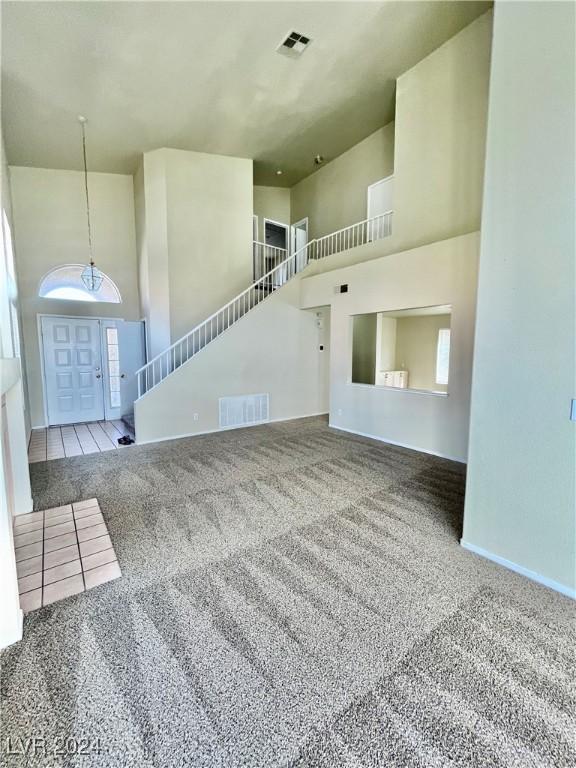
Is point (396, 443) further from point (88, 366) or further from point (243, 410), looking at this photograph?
point (88, 366)

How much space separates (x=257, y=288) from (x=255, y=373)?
2321 millimetres

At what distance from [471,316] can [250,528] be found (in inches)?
147

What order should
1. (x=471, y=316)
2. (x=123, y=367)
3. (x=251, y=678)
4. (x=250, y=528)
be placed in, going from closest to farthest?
1. (x=251, y=678)
2. (x=250, y=528)
3. (x=471, y=316)
4. (x=123, y=367)

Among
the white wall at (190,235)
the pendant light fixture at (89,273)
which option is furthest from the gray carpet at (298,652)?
the pendant light fixture at (89,273)

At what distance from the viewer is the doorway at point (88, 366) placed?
264 inches

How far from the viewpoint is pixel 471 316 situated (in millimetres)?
4324

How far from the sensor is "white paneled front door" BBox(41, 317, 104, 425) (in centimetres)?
668

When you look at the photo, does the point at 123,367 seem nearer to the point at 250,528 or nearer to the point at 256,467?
the point at 256,467

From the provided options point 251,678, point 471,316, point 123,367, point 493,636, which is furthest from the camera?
point 123,367

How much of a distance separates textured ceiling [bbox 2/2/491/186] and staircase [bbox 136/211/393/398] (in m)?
1.98

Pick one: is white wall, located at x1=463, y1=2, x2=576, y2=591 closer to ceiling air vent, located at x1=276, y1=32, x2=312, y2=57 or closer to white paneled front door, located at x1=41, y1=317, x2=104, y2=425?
ceiling air vent, located at x1=276, y1=32, x2=312, y2=57

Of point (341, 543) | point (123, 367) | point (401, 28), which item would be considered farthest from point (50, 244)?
point (341, 543)

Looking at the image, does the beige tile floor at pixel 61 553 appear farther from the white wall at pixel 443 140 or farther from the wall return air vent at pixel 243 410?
the white wall at pixel 443 140

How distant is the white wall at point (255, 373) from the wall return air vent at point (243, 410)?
0.39ft
